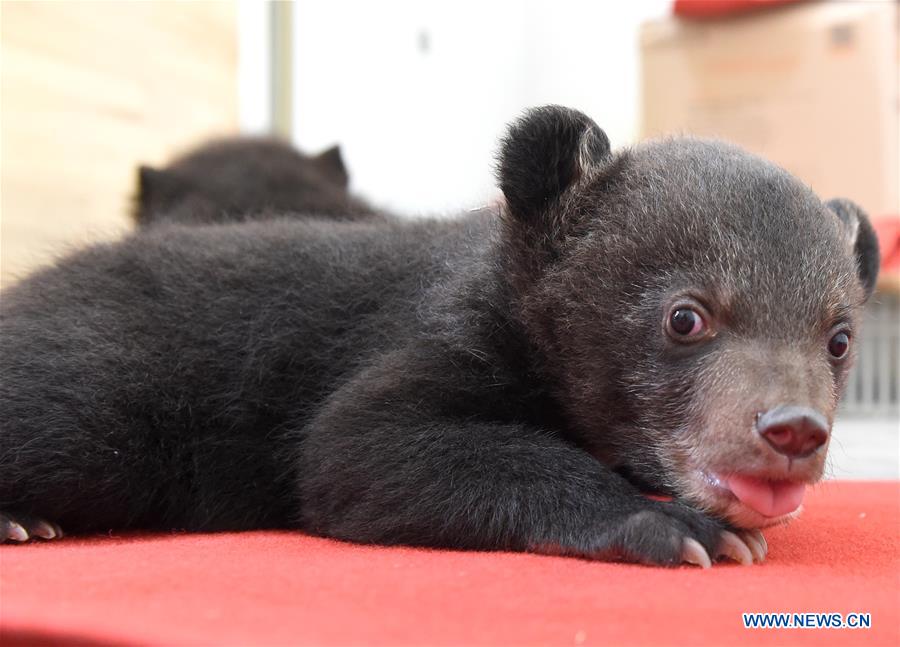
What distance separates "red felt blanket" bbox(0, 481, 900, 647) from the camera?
77.9 inches

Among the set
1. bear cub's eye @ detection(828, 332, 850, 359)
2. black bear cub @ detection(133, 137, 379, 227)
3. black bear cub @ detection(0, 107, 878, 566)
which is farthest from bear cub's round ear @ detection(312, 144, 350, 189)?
bear cub's eye @ detection(828, 332, 850, 359)

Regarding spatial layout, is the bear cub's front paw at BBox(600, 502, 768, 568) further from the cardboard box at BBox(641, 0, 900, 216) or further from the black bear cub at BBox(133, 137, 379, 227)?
the cardboard box at BBox(641, 0, 900, 216)

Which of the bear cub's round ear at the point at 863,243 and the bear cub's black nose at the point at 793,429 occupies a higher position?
the bear cub's round ear at the point at 863,243

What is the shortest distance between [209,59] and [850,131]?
5239 millimetres

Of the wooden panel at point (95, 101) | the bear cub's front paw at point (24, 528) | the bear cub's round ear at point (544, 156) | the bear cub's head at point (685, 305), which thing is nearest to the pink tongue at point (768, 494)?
the bear cub's head at point (685, 305)

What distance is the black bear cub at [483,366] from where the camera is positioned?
9.10 ft

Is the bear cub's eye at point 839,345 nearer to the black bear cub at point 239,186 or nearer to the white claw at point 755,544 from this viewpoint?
the white claw at point 755,544

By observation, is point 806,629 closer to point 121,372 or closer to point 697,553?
Answer: point 697,553

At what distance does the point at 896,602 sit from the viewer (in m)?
2.28

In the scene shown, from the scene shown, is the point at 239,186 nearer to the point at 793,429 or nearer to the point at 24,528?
the point at 24,528

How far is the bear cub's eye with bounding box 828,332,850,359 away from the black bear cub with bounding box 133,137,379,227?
3.35m

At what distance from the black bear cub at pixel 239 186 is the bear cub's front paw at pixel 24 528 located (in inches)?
113

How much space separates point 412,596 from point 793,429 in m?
1.04

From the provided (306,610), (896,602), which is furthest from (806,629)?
(306,610)
